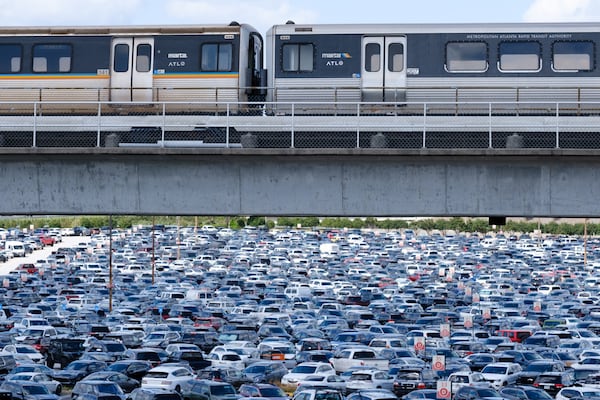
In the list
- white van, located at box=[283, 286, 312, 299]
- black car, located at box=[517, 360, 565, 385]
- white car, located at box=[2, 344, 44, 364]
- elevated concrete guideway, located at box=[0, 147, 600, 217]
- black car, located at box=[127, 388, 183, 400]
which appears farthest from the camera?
white van, located at box=[283, 286, 312, 299]

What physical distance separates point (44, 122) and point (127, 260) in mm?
63822

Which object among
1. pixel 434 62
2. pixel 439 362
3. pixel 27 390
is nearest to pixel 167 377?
pixel 27 390

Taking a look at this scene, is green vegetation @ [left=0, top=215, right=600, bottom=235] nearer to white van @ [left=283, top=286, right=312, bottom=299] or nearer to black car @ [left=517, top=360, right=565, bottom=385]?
white van @ [left=283, top=286, right=312, bottom=299]

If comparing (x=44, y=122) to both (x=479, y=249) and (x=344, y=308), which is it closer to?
(x=344, y=308)

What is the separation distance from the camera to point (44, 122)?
26.8m

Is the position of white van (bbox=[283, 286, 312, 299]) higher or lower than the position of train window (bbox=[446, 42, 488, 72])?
lower

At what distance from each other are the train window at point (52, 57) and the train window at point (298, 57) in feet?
23.7

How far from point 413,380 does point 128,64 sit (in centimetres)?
1408

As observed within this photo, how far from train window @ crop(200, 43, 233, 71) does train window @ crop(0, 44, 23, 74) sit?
20.1 ft

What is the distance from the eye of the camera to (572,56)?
104ft

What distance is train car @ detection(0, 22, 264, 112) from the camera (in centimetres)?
3322

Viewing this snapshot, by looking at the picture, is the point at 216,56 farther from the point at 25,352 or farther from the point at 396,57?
the point at 25,352

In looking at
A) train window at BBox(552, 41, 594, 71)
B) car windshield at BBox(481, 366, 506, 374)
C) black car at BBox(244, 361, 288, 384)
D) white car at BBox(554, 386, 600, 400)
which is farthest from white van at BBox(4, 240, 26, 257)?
train window at BBox(552, 41, 594, 71)

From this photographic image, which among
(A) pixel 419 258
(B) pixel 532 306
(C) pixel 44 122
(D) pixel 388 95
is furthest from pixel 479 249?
(C) pixel 44 122
